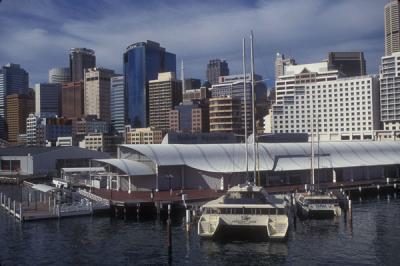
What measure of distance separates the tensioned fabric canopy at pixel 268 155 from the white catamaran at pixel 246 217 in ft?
91.5

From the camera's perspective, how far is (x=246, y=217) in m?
55.5

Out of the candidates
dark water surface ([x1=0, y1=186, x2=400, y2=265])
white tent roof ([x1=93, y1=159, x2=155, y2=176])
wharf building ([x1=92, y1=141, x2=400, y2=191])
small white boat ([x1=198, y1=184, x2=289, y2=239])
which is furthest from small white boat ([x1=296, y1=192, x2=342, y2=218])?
white tent roof ([x1=93, y1=159, x2=155, y2=176])

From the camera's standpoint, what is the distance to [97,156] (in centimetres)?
17012

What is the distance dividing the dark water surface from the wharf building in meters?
22.0

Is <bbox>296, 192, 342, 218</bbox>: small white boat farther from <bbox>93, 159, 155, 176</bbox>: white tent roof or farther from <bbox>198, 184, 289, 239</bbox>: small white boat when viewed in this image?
<bbox>93, 159, 155, 176</bbox>: white tent roof

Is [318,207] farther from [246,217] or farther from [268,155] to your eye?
[268,155]

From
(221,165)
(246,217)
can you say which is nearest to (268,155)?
(221,165)

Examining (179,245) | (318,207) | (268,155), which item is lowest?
(179,245)

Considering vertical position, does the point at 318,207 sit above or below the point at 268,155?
below

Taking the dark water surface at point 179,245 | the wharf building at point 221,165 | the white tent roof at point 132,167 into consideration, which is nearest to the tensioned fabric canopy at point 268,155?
the wharf building at point 221,165

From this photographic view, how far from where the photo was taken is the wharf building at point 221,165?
9262cm

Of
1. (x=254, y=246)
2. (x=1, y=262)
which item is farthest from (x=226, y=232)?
(x=1, y=262)

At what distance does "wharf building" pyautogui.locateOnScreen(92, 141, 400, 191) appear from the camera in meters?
92.6

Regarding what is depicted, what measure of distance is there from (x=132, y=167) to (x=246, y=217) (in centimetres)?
3942
